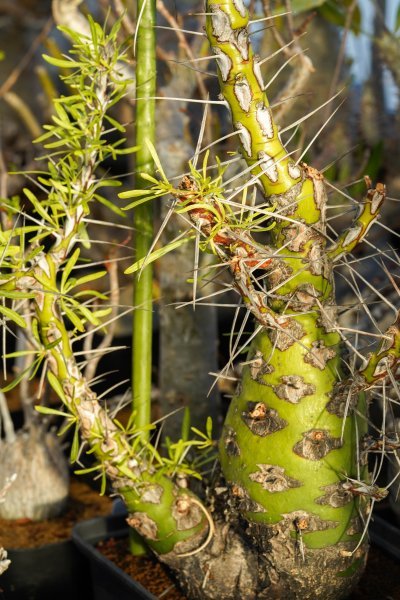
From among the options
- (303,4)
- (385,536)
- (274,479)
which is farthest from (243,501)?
(303,4)

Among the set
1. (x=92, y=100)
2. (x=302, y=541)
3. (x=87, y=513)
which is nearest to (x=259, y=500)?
(x=302, y=541)

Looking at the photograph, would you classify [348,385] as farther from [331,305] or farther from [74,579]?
[74,579]

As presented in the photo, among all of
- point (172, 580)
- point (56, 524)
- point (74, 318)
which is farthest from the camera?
point (56, 524)

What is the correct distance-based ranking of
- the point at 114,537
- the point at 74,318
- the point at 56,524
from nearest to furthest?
the point at 74,318 → the point at 114,537 → the point at 56,524

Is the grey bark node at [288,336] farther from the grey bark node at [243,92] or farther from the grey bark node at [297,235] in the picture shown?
the grey bark node at [243,92]

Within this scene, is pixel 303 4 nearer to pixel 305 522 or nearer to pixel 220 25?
pixel 220 25

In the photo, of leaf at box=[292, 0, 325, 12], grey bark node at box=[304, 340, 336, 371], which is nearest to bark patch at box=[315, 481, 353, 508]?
grey bark node at box=[304, 340, 336, 371]

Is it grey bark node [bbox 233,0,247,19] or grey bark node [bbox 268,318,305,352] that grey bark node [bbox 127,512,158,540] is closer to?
grey bark node [bbox 268,318,305,352]

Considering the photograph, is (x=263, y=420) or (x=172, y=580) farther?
(x=172, y=580)
